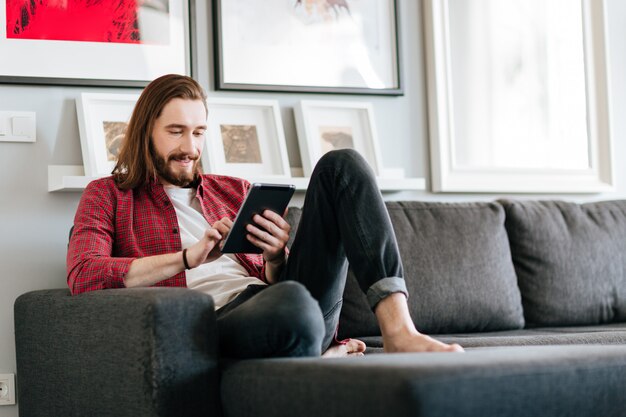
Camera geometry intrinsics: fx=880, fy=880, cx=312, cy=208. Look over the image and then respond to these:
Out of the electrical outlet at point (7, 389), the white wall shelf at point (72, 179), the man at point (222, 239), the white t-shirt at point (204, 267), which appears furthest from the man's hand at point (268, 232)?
the electrical outlet at point (7, 389)

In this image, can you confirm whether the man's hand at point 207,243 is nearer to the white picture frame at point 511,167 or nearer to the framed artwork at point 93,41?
the framed artwork at point 93,41

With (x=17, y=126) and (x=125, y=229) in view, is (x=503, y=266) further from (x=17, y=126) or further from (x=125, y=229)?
(x=17, y=126)

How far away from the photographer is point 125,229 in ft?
7.20

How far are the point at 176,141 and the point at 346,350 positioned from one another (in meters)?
0.69

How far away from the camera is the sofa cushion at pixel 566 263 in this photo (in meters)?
2.75

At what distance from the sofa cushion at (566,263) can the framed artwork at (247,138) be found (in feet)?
2.52

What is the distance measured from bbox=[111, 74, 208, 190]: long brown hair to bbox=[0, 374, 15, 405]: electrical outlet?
0.72 meters

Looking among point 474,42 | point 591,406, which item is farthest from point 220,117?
point 591,406

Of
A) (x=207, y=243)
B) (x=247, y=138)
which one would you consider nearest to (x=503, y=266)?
(x=247, y=138)

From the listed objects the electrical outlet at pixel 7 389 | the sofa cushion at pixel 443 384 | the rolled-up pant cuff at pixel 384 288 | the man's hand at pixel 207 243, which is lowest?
the electrical outlet at pixel 7 389

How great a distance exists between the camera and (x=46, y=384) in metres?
2.00

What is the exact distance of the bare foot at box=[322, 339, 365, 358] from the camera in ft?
7.02

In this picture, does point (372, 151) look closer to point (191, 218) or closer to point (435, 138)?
point (435, 138)

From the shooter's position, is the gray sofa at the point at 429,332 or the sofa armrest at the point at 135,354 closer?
the gray sofa at the point at 429,332
